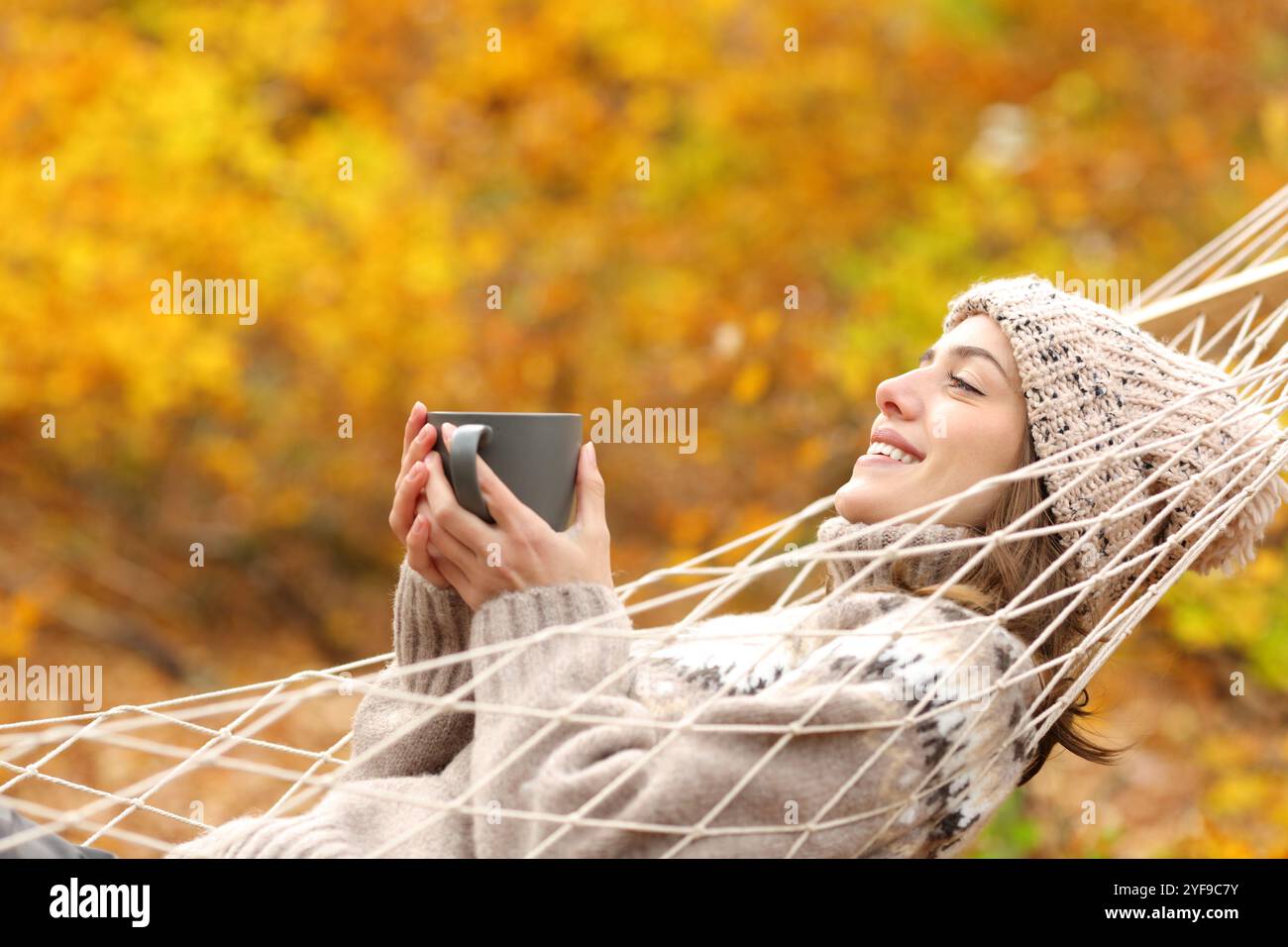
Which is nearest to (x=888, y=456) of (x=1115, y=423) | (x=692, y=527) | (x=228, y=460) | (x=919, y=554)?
(x=919, y=554)

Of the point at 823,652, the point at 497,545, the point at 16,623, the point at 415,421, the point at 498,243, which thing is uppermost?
the point at 498,243

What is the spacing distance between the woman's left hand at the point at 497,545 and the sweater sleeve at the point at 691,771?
0.23ft

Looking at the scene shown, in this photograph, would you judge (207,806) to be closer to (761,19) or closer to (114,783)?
(114,783)

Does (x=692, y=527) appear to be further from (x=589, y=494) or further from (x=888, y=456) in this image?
(x=589, y=494)

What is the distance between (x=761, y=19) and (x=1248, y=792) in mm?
2515

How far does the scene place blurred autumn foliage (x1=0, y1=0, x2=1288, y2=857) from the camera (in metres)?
3.49

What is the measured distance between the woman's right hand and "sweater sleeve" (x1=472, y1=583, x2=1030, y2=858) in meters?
0.13

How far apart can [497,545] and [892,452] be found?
42cm

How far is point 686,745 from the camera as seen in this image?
1.02 meters

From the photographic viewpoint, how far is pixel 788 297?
12.7ft

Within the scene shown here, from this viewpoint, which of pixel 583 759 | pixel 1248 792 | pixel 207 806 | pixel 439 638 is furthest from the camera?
pixel 207 806

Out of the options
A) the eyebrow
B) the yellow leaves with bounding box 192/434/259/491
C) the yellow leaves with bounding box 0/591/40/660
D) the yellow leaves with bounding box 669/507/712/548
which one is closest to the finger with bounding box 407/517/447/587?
the eyebrow

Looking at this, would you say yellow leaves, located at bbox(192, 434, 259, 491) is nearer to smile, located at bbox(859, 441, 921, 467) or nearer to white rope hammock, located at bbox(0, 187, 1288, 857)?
white rope hammock, located at bbox(0, 187, 1288, 857)

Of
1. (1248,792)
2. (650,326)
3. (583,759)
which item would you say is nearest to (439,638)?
(583,759)
